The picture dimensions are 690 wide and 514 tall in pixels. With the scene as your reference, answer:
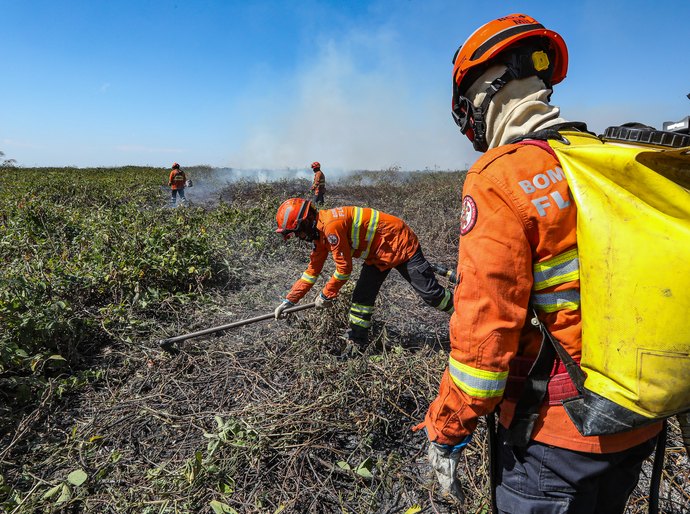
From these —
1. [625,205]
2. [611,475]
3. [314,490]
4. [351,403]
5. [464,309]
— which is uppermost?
[625,205]

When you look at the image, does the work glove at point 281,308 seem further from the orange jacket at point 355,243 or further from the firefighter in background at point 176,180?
the firefighter in background at point 176,180

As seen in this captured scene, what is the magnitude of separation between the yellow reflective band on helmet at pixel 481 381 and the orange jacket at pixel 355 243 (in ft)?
8.10

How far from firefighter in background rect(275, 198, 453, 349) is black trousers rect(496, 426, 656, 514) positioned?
2.31 meters

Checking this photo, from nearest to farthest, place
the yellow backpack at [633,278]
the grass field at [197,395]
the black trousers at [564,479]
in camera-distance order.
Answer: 1. the yellow backpack at [633,278]
2. the black trousers at [564,479]
3. the grass field at [197,395]

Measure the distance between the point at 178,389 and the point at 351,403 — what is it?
1.45 metres

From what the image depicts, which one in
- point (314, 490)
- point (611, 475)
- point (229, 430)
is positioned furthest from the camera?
point (229, 430)

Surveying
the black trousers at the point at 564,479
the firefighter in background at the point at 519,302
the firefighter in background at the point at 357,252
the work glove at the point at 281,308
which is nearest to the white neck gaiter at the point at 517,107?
the firefighter in background at the point at 519,302

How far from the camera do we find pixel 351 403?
2773mm

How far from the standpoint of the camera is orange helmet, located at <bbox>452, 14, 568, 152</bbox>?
1.28 metres

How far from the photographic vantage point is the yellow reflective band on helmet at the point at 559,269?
106 cm

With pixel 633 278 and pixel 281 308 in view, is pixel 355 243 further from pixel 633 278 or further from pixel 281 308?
pixel 633 278

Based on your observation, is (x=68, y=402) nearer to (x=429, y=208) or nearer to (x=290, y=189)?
(x=429, y=208)

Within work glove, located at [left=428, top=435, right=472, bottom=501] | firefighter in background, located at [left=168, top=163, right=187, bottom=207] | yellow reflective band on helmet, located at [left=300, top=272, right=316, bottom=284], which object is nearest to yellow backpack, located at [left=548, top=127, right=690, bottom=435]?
work glove, located at [left=428, top=435, right=472, bottom=501]

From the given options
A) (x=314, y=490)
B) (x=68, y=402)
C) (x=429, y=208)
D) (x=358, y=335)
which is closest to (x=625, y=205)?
(x=314, y=490)
